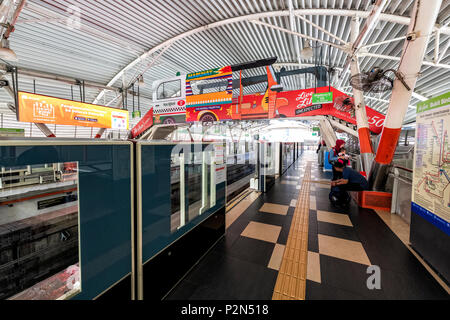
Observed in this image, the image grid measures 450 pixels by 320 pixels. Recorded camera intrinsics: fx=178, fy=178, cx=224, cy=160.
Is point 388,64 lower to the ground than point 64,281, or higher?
higher

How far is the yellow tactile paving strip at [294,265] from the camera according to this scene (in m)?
1.91

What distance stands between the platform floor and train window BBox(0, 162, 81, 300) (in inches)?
41.8

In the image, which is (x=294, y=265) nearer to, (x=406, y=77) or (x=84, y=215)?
(x=84, y=215)

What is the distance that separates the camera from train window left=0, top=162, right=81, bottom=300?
3.78 feet

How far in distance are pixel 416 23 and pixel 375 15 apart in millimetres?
1414

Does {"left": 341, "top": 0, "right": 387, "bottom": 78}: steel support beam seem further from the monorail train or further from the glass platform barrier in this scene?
the glass platform barrier

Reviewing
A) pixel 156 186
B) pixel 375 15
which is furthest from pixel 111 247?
pixel 375 15

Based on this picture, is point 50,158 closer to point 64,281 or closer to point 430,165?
point 64,281

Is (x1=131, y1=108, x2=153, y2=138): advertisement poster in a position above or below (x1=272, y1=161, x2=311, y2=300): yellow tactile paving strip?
above

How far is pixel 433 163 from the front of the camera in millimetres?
2305

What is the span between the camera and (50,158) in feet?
3.32

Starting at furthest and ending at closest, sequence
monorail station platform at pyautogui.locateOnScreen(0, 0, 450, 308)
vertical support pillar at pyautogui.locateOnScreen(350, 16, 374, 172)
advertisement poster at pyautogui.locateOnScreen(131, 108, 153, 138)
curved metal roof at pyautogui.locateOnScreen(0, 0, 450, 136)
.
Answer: advertisement poster at pyautogui.locateOnScreen(131, 108, 153, 138) < curved metal roof at pyautogui.locateOnScreen(0, 0, 450, 136) < vertical support pillar at pyautogui.locateOnScreen(350, 16, 374, 172) < monorail station platform at pyautogui.locateOnScreen(0, 0, 450, 308)

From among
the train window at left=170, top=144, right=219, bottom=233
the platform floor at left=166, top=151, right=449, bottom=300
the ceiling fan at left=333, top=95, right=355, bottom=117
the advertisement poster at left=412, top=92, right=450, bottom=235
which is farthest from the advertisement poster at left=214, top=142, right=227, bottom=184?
the ceiling fan at left=333, top=95, right=355, bottom=117
